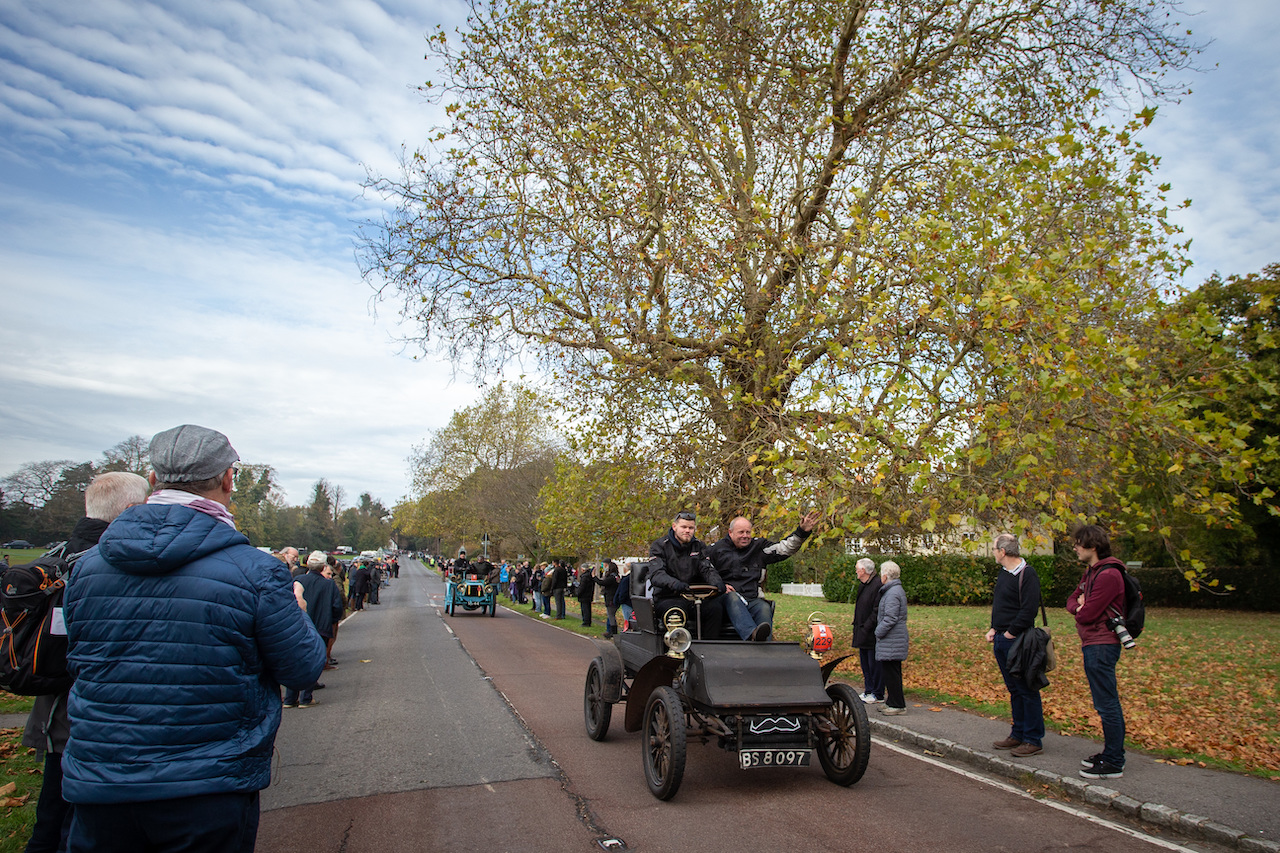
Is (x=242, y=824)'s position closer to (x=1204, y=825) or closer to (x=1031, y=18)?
(x=1204, y=825)

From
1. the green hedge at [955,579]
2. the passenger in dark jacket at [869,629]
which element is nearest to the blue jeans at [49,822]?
the passenger in dark jacket at [869,629]

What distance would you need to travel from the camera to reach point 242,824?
243cm

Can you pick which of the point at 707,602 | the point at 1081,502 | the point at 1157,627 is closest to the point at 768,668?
the point at 707,602

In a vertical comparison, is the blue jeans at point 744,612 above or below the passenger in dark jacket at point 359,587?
above

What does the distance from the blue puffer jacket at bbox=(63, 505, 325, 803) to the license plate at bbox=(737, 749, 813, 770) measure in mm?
3931

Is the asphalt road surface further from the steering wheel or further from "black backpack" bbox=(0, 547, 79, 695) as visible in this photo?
the steering wheel

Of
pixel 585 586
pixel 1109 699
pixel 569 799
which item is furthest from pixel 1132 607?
pixel 585 586

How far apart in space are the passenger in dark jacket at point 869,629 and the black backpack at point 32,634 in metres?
7.92

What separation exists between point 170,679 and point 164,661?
6cm

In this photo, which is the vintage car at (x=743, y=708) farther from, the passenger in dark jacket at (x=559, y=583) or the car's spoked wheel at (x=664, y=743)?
the passenger in dark jacket at (x=559, y=583)

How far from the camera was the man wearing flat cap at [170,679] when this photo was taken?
2.26m

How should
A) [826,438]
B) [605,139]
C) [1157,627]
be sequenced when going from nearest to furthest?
[826,438] → [605,139] → [1157,627]

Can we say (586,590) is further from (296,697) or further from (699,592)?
(699,592)

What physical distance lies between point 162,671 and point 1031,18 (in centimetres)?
1576
